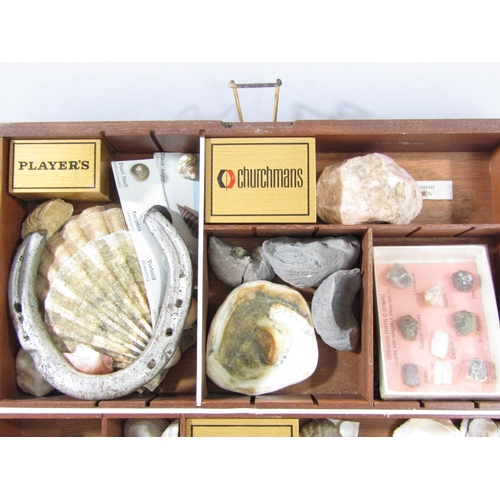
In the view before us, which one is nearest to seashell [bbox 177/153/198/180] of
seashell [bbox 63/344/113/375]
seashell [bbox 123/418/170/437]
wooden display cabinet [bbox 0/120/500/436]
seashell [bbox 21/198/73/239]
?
wooden display cabinet [bbox 0/120/500/436]

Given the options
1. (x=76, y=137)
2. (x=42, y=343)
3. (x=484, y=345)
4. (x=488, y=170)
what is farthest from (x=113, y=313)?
(x=488, y=170)

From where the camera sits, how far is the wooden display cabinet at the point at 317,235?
93cm

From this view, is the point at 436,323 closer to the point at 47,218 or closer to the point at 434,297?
the point at 434,297

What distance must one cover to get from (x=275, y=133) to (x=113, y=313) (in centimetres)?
50

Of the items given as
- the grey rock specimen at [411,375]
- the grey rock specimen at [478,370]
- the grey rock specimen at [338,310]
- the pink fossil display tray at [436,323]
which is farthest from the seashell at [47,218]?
the grey rock specimen at [478,370]

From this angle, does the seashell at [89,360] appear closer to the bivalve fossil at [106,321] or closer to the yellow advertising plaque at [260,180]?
the bivalve fossil at [106,321]

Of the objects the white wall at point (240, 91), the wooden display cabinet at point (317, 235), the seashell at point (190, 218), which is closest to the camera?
the wooden display cabinet at point (317, 235)

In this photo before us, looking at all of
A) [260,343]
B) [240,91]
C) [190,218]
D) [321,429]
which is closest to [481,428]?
[321,429]

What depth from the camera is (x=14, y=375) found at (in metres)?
1.01

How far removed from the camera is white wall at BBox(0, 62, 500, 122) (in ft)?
3.86

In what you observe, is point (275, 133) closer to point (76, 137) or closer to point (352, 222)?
point (352, 222)

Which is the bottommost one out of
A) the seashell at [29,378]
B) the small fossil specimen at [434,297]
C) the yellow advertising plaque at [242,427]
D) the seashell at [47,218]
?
the yellow advertising plaque at [242,427]

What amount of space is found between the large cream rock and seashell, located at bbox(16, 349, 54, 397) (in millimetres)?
691

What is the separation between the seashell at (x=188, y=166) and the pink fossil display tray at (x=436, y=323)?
43 cm
